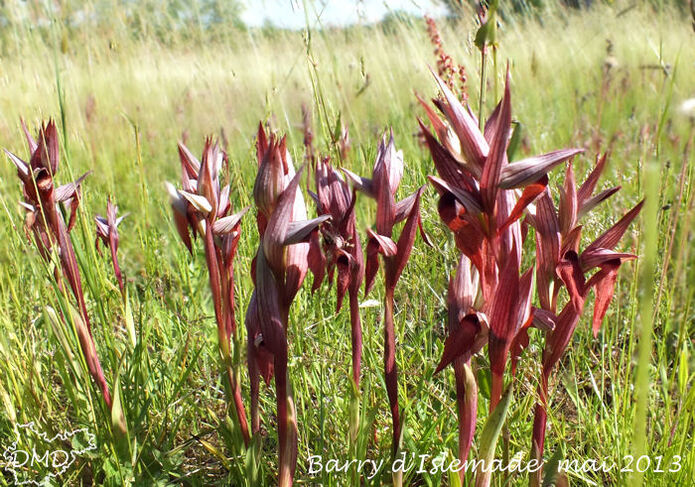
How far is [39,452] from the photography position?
1.20 meters

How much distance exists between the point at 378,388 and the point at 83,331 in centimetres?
61

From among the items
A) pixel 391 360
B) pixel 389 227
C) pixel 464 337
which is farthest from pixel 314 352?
pixel 464 337

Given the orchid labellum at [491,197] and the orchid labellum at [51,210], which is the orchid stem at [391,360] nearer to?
the orchid labellum at [491,197]

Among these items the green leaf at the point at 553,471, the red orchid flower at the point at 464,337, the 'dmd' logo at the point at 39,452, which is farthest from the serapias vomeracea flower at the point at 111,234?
the green leaf at the point at 553,471

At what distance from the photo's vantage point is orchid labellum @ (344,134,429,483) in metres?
0.84

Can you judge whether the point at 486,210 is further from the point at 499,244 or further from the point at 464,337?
the point at 464,337

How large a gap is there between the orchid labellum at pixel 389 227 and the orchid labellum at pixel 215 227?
0.71 ft

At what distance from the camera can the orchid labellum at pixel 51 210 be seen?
1084mm

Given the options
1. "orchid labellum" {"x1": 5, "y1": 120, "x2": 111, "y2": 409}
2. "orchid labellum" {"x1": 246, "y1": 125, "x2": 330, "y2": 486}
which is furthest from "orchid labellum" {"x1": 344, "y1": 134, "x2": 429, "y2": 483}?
"orchid labellum" {"x1": 5, "y1": 120, "x2": 111, "y2": 409}

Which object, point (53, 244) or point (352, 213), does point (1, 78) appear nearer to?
point (53, 244)

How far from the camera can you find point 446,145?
666mm

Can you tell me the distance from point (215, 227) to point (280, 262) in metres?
0.21

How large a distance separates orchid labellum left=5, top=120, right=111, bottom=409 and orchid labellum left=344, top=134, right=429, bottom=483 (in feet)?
1.96

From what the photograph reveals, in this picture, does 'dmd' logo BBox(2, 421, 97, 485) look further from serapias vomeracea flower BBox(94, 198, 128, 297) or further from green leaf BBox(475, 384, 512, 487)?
green leaf BBox(475, 384, 512, 487)
